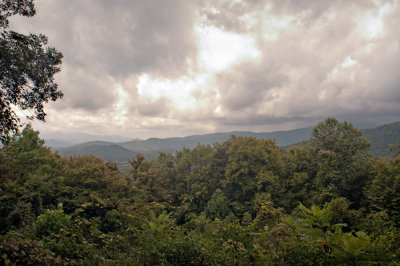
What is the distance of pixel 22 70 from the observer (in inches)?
314

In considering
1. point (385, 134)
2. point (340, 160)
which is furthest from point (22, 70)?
point (385, 134)

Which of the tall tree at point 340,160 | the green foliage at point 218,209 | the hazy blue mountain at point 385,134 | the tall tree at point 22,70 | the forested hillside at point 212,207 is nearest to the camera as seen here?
the forested hillside at point 212,207

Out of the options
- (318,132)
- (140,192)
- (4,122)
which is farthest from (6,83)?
(318,132)

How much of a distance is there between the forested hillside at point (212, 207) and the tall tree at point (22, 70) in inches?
177

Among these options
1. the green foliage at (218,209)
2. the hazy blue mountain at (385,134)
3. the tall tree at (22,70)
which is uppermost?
the tall tree at (22,70)

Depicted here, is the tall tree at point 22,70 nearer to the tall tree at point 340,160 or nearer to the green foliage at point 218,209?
the green foliage at point 218,209

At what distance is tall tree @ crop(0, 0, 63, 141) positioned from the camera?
24.3 feet

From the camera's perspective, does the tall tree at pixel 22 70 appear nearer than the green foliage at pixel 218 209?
Yes

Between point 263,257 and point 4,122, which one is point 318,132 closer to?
point 263,257

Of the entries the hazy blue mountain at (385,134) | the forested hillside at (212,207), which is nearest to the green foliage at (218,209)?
the forested hillside at (212,207)

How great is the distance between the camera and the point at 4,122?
7.36 metres

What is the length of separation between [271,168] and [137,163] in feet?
71.2

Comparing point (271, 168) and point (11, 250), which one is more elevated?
point (11, 250)

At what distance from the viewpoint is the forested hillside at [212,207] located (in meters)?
4.81
